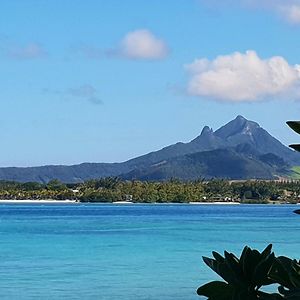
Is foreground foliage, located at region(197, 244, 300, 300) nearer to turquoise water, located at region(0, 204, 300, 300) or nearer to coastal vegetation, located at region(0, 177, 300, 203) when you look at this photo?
turquoise water, located at region(0, 204, 300, 300)

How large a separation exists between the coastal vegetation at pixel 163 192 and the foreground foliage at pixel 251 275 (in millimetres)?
154032

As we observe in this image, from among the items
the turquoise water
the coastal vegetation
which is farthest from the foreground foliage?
the coastal vegetation

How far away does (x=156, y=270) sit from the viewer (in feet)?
107

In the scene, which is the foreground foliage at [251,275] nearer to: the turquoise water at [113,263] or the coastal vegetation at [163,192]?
the turquoise water at [113,263]

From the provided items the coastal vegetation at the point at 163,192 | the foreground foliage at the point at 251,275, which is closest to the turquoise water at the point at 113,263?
the foreground foliage at the point at 251,275

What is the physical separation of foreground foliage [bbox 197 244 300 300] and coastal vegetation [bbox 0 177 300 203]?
15403 cm

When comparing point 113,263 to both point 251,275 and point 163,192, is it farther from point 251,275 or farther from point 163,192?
point 163,192

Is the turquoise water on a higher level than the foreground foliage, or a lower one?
lower

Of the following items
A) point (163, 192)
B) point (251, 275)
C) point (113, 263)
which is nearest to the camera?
point (251, 275)

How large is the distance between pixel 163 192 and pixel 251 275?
524ft

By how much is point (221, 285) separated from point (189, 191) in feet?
516

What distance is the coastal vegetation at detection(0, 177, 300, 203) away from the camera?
16162 cm

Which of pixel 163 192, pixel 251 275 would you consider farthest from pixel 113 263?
pixel 163 192

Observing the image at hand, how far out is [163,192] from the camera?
163 m
